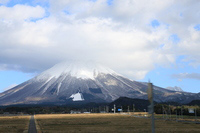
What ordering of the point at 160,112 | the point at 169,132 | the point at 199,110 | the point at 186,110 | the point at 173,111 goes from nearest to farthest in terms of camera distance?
the point at 169,132
the point at 199,110
the point at 186,110
the point at 173,111
the point at 160,112

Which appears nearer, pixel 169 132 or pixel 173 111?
pixel 169 132

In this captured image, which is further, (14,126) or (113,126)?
(14,126)

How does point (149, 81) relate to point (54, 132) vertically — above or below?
above

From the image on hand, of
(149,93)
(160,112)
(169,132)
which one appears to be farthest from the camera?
(160,112)

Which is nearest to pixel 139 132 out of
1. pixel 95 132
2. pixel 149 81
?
pixel 95 132

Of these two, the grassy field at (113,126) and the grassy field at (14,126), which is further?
the grassy field at (14,126)

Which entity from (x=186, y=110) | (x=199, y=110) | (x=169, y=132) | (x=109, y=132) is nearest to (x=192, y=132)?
(x=169, y=132)

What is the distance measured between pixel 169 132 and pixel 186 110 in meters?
99.9

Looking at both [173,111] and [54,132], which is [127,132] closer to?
[54,132]

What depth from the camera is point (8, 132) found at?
55188mm

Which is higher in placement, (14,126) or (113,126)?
(14,126)

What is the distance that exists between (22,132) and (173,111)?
13247cm

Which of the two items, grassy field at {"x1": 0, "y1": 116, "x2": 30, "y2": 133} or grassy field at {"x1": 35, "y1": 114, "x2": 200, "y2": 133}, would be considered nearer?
grassy field at {"x1": 35, "y1": 114, "x2": 200, "y2": 133}

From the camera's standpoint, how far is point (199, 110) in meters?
137
